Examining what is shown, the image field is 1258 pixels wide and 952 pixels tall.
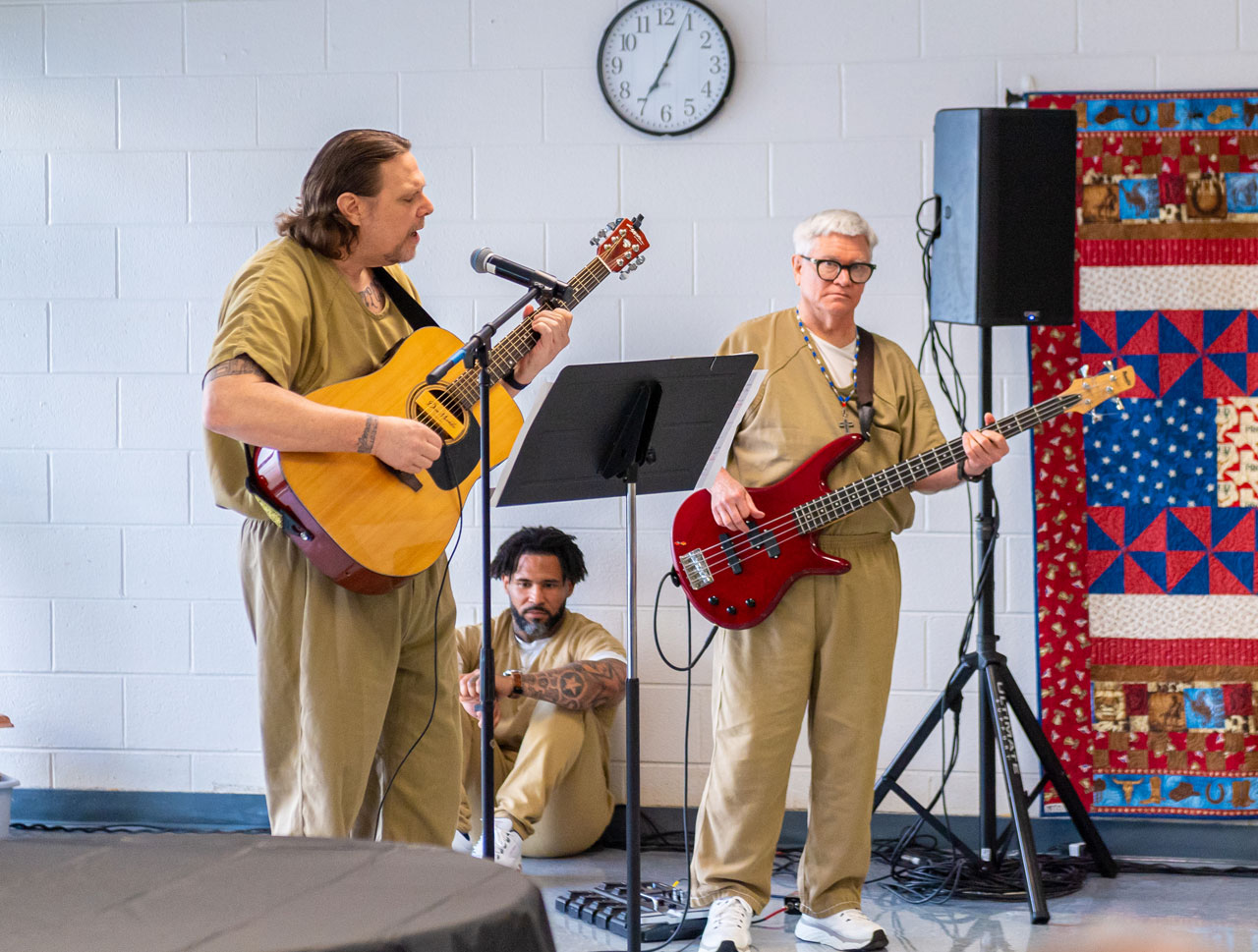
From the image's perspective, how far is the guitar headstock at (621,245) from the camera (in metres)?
2.45

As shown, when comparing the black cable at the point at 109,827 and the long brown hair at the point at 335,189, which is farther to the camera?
the black cable at the point at 109,827

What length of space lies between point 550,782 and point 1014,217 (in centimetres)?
177

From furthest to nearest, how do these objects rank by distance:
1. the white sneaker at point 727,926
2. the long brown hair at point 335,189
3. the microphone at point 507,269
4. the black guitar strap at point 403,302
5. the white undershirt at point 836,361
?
the white undershirt at point 836,361 < the white sneaker at point 727,926 < the black guitar strap at point 403,302 < the long brown hair at point 335,189 < the microphone at point 507,269

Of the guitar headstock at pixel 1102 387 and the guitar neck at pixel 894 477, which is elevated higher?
the guitar headstock at pixel 1102 387

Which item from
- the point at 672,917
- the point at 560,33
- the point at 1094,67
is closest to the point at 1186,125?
the point at 1094,67

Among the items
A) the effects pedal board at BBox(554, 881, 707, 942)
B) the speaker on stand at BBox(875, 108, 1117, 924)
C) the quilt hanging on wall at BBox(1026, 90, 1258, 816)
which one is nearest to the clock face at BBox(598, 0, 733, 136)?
the speaker on stand at BBox(875, 108, 1117, 924)

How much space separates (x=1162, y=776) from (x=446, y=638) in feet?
7.16

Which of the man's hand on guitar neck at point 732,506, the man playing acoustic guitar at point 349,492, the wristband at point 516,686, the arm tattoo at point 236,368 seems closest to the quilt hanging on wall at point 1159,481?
the man's hand on guitar neck at point 732,506

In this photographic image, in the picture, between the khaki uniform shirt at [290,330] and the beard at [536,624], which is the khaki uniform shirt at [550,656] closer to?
the beard at [536,624]

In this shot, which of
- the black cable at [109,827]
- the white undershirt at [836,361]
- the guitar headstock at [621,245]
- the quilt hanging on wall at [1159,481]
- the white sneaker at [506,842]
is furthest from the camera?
the black cable at [109,827]

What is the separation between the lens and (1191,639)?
351cm

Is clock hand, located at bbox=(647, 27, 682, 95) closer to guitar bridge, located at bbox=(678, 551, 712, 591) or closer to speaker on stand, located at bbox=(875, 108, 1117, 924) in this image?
speaker on stand, located at bbox=(875, 108, 1117, 924)

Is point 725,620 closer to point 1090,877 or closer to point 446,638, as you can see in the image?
point 446,638

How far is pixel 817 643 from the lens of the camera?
284cm
